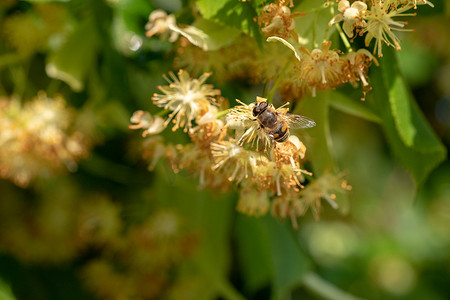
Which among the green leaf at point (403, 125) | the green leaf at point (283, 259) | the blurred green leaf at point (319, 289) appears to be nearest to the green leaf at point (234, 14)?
the green leaf at point (403, 125)

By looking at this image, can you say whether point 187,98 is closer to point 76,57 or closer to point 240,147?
point 240,147

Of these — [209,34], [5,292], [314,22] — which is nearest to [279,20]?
[314,22]

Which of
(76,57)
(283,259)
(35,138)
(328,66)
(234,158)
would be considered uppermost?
(328,66)

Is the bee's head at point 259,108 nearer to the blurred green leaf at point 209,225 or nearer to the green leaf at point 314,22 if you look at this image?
the green leaf at point 314,22

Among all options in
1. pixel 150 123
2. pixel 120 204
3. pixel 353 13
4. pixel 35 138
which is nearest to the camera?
pixel 353 13

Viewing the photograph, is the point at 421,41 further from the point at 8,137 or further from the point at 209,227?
the point at 8,137

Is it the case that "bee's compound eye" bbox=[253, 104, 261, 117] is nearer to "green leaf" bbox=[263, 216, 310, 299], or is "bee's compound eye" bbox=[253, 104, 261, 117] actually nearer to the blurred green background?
the blurred green background
